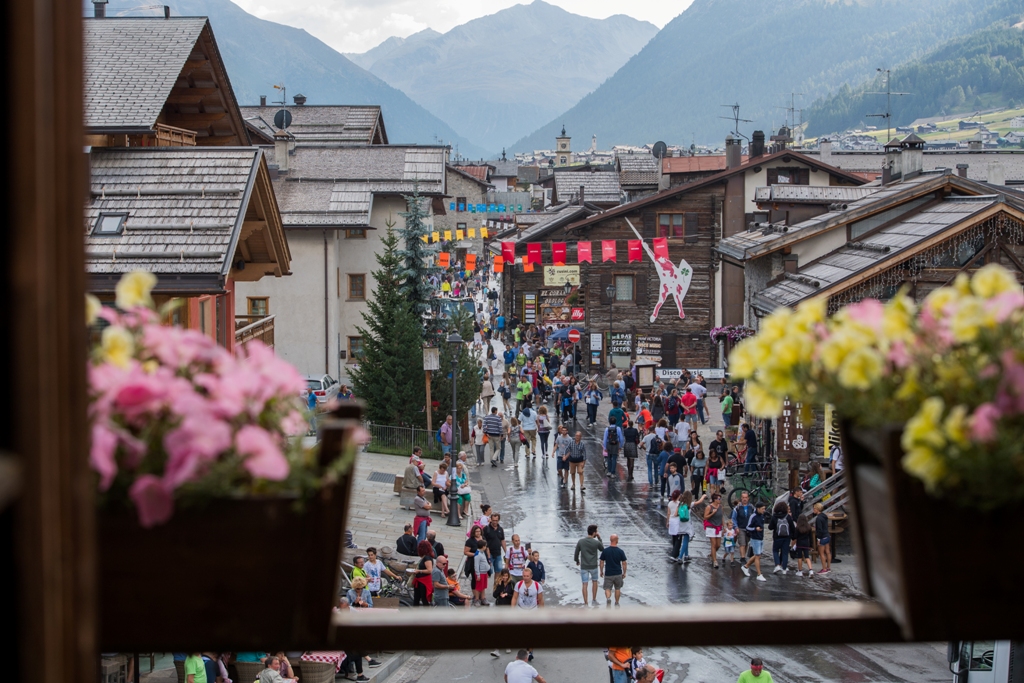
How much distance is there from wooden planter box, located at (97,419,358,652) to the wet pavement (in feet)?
27.1

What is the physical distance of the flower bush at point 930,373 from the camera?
2.26 m

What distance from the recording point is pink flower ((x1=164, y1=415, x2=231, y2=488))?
2246mm

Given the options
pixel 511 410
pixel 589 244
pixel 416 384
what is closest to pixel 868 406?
pixel 416 384

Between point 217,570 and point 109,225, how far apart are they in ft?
43.1

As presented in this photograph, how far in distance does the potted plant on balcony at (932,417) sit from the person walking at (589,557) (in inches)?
605

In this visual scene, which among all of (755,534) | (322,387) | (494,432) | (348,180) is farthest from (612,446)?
(348,180)

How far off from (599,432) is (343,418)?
106 ft

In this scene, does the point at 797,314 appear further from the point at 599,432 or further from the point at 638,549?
the point at 599,432

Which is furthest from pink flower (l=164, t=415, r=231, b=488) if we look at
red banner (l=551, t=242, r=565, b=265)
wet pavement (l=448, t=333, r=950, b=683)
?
red banner (l=551, t=242, r=565, b=265)

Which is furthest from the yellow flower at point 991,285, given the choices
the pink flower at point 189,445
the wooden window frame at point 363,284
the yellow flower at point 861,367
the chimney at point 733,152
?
the chimney at point 733,152

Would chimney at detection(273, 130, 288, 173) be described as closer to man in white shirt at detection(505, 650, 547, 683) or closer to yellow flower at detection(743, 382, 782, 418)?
man in white shirt at detection(505, 650, 547, 683)

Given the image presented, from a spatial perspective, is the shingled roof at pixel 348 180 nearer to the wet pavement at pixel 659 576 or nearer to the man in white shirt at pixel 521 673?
the wet pavement at pixel 659 576

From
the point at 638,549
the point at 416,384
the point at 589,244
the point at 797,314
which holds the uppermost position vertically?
the point at 589,244

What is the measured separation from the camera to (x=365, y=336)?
31625 mm
